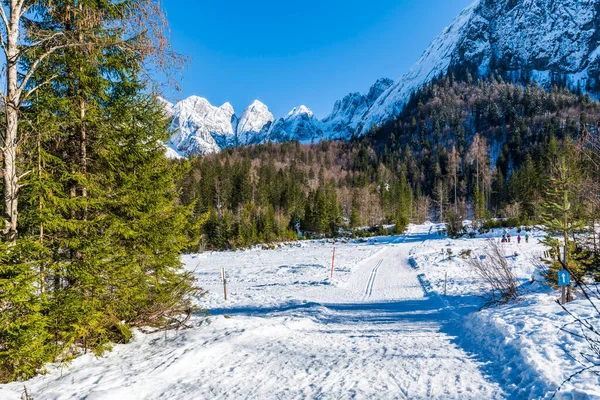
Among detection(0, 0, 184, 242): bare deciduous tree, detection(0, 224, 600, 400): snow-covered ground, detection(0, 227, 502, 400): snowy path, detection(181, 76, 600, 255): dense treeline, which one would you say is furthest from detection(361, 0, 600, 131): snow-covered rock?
detection(0, 0, 184, 242): bare deciduous tree

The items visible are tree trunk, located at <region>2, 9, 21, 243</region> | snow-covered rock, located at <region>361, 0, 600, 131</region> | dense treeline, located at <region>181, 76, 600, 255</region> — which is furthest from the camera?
snow-covered rock, located at <region>361, 0, 600, 131</region>

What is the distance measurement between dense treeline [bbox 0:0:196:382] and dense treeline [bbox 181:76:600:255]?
36345 millimetres

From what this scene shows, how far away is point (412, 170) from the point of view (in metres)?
108

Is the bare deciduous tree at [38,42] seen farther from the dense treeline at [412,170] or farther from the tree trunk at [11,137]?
the dense treeline at [412,170]

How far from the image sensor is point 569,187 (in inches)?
384

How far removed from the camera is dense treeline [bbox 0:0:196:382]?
452 cm

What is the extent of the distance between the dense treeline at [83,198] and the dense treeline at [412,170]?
36.3 meters

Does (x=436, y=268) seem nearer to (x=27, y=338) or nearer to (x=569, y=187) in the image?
(x=569, y=187)

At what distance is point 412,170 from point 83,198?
368 ft

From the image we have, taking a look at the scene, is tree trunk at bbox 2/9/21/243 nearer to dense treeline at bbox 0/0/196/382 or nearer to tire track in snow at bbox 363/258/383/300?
dense treeline at bbox 0/0/196/382

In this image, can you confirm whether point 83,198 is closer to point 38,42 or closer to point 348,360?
point 38,42

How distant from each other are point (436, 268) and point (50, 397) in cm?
1853

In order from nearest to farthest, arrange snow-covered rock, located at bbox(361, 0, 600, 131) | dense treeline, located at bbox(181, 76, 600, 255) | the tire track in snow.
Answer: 1. the tire track in snow
2. dense treeline, located at bbox(181, 76, 600, 255)
3. snow-covered rock, located at bbox(361, 0, 600, 131)

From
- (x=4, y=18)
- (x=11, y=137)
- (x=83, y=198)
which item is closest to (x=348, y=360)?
(x=83, y=198)
